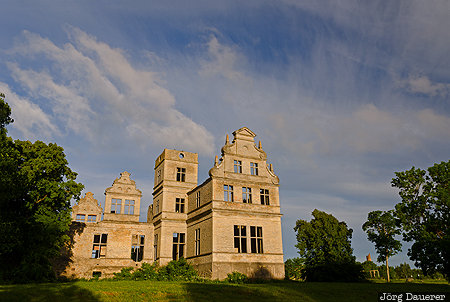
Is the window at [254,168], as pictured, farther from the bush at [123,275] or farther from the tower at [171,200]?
the bush at [123,275]

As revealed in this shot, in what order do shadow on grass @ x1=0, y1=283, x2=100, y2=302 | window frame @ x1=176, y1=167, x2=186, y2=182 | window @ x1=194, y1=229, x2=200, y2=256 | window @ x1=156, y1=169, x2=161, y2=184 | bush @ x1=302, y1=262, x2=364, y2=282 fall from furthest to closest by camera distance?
window @ x1=156, y1=169, x2=161, y2=184, window frame @ x1=176, y1=167, x2=186, y2=182, bush @ x1=302, y1=262, x2=364, y2=282, window @ x1=194, y1=229, x2=200, y2=256, shadow on grass @ x1=0, y1=283, x2=100, y2=302

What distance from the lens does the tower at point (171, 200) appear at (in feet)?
119

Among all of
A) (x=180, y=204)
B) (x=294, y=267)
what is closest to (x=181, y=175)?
(x=180, y=204)

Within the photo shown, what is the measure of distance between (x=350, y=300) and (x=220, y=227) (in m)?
15.2

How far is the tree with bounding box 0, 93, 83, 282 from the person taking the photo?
25234mm

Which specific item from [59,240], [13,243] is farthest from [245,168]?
[13,243]

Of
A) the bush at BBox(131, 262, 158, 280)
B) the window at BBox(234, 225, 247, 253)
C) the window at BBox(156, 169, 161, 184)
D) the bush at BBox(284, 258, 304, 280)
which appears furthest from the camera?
the bush at BBox(284, 258, 304, 280)

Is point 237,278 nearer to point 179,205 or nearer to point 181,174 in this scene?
point 179,205

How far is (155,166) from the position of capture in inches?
1655

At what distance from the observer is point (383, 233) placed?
165ft

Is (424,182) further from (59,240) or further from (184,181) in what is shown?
(59,240)

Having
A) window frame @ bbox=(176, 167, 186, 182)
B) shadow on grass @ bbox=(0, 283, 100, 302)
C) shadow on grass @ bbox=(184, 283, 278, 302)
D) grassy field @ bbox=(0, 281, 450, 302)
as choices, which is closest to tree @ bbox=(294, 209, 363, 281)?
window frame @ bbox=(176, 167, 186, 182)

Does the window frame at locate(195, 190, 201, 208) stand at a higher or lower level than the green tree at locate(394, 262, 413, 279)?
higher

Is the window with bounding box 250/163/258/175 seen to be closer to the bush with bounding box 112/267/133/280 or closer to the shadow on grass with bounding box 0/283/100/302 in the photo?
the bush with bounding box 112/267/133/280
